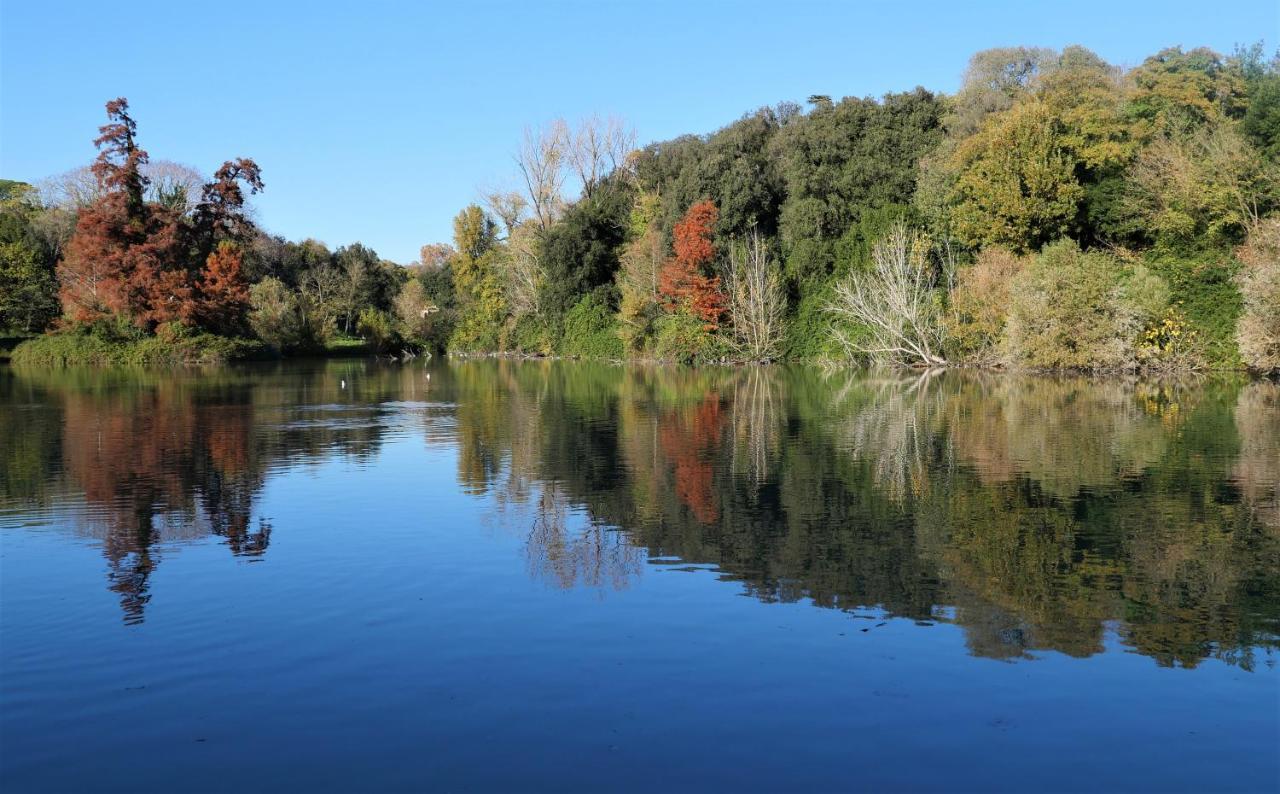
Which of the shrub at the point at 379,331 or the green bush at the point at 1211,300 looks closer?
the green bush at the point at 1211,300

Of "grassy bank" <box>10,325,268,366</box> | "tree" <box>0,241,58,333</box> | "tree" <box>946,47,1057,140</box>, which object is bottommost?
"grassy bank" <box>10,325,268,366</box>

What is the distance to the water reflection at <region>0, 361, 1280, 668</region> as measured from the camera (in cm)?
885

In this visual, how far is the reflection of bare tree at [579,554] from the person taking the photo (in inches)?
384

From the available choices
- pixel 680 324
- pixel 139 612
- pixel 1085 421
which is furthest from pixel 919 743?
pixel 680 324

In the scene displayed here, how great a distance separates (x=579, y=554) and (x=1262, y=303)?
30079 millimetres

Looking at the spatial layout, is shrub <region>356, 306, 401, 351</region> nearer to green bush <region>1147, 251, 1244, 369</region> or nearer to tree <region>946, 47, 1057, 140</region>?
tree <region>946, 47, 1057, 140</region>

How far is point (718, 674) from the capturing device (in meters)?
7.05

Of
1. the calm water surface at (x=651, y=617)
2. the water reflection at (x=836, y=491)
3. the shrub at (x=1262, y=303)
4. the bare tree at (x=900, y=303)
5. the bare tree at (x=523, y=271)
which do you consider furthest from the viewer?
the bare tree at (x=523, y=271)

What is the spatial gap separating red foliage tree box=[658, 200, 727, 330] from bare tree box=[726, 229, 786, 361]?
1065 millimetres

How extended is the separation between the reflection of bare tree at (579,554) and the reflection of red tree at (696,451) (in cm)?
151

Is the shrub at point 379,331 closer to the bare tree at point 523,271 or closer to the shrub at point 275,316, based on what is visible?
the shrub at point 275,316

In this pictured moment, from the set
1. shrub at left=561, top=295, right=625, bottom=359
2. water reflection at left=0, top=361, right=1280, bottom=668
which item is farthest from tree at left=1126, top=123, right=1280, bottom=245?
shrub at left=561, top=295, right=625, bottom=359

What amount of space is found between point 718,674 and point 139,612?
5.28 m

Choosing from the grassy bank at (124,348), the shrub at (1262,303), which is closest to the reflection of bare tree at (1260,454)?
the shrub at (1262,303)
